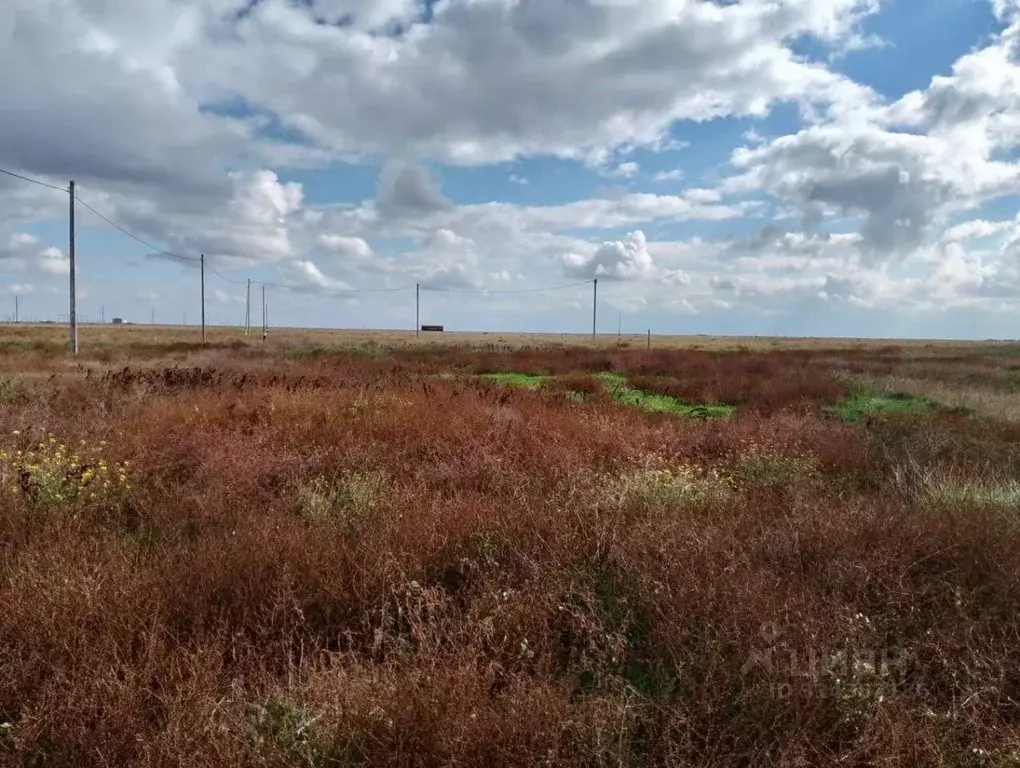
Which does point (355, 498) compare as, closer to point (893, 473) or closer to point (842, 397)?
point (893, 473)

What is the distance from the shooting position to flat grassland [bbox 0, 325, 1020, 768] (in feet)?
8.73

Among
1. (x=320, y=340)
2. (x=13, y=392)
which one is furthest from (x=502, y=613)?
(x=320, y=340)

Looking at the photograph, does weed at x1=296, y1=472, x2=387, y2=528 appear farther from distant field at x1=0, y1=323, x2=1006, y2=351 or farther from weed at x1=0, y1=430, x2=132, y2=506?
distant field at x1=0, y1=323, x2=1006, y2=351

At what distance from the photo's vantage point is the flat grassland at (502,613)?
266 cm

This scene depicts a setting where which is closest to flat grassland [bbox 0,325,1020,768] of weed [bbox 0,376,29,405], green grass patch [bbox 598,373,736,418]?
weed [bbox 0,376,29,405]

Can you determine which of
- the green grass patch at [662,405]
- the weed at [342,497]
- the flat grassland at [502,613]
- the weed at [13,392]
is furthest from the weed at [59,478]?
the green grass patch at [662,405]

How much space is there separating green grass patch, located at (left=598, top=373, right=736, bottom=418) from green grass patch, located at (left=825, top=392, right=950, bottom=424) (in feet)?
7.56

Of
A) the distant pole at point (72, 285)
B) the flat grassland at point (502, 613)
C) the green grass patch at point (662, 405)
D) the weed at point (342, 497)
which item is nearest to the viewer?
the flat grassland at point (502, 613)

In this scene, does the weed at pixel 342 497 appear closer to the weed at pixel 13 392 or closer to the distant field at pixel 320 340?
the weed at pixel 13 392

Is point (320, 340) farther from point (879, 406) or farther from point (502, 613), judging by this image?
point (502, 613)

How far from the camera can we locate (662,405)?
1472cm

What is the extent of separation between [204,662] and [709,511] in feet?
11.9

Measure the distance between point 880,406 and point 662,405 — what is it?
5208 mm

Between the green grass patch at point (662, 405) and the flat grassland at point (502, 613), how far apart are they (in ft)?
19.8
